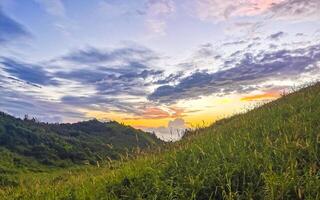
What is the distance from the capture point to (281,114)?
1648cm

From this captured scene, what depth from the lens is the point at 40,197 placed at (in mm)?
11367

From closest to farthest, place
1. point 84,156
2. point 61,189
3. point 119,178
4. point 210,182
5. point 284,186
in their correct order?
point 284,186 < point 210,182 < point 119,178 < point 61,189 < point 84,156

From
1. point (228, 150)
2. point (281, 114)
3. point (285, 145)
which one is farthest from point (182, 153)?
point (281, 114)

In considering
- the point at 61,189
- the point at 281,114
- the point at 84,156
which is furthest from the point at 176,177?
the point at 84,156

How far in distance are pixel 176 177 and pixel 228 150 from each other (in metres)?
1.65

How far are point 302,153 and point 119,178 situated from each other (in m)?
4.28

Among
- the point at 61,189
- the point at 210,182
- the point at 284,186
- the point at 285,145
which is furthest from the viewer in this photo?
the point at 61,189

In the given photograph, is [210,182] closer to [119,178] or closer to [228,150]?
[228,150]

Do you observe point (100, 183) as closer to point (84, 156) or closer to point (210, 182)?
point (210, 182)

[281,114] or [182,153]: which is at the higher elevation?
[281,114]

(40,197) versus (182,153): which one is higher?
(182,153)

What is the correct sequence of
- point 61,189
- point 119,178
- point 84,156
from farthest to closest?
point 84,156
point 61,189
point 119,178

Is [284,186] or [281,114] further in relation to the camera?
[281,114]

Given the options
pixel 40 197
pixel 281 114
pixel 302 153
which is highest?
pixel 281 114
